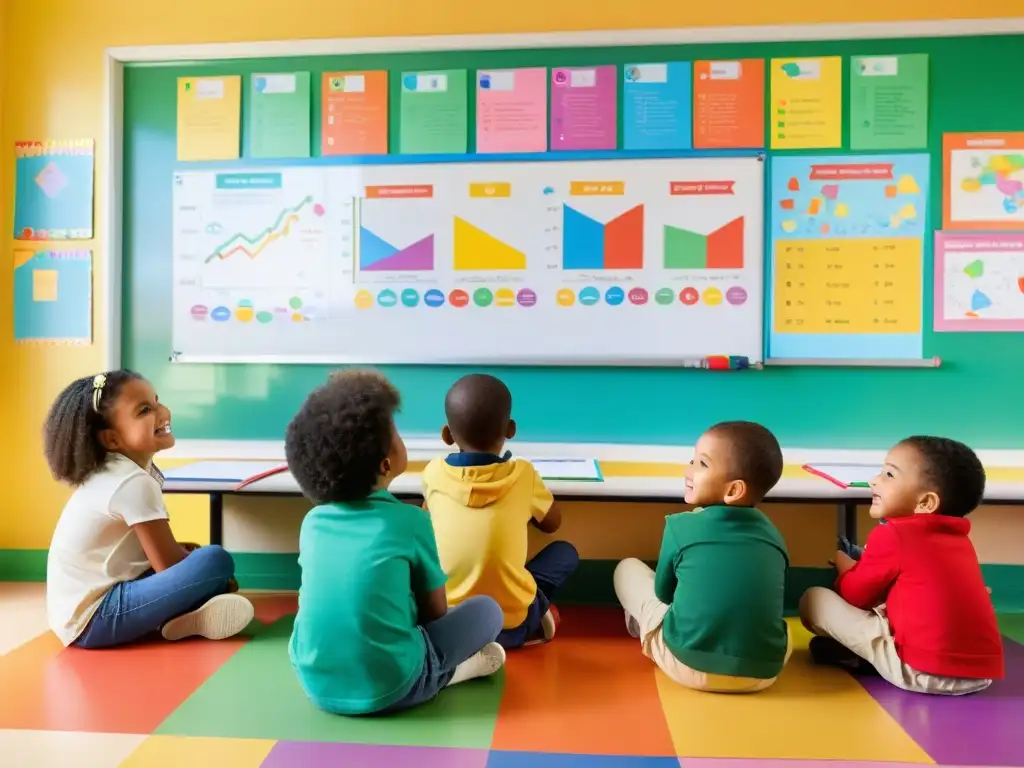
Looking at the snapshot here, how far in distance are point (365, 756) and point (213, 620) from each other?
869 millimetres

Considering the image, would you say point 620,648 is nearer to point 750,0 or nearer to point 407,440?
point 407,440

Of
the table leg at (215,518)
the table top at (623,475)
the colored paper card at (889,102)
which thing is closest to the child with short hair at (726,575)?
the table top at (623,475)

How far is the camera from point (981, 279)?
245 cm

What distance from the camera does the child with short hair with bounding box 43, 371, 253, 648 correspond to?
1938mm

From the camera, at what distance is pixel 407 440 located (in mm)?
2650

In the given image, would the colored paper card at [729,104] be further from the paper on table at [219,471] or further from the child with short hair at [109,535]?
the child with short hair at [109,535]

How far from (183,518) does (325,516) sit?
158 centimetres

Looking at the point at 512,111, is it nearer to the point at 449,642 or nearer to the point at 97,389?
the point at 97,389

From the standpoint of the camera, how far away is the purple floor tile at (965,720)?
4.78 ft

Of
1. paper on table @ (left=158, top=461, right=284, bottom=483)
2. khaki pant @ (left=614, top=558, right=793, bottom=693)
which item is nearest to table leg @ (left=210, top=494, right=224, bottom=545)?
paper on table @ (left=158, top=461, right=284, bottom=483)

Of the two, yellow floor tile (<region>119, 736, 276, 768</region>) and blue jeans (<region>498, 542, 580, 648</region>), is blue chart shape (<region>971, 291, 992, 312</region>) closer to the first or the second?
blue jeans (<region>498, 542, 580, 648</region>)

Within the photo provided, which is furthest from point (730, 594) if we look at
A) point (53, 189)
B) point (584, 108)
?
point (53, 189)

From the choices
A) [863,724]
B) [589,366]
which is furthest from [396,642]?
[589,366]

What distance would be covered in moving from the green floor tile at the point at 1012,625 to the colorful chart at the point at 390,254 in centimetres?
234
